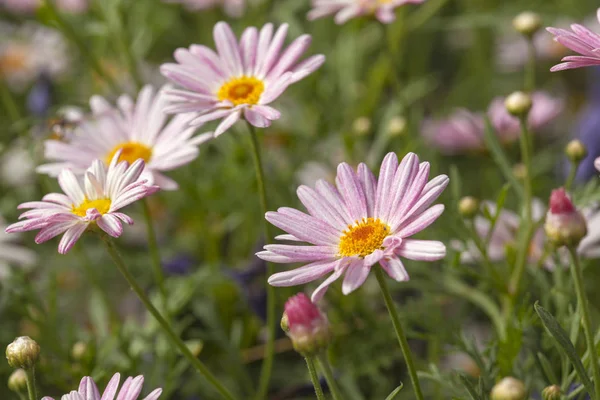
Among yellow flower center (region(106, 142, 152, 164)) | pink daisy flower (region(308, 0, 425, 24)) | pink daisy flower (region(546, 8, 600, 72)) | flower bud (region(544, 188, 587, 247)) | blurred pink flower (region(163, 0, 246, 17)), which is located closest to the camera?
flower bud (region(544, 188, 587, 247))

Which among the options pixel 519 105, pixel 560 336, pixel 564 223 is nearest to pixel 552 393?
pixel 560 336

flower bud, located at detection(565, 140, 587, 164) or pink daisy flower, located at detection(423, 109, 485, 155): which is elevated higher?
flower bud, located at detection(565, 140, 587, 164)

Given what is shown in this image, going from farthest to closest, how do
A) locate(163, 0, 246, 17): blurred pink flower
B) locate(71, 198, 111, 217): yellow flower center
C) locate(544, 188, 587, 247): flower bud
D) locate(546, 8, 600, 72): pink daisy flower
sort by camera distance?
locate(163, 0, 246, 17): blurred pink flower, locate(71, 198, 111, 217): yellow flower center, locate(546, 8, 600, 72): pink daisy flower, locate(544, 188, 587, 247): flower bud

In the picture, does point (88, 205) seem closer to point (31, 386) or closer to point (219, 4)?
point (31, 386)

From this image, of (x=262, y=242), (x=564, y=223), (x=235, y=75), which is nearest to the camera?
(x=564, y=223)

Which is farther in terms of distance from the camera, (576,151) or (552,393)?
(576,151)

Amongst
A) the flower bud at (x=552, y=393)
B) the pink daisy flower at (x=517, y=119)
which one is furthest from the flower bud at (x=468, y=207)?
the pink daisy flower at (x=517, y=119)

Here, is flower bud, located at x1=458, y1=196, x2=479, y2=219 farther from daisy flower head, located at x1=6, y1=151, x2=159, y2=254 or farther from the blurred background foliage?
daisy flower head, located at x1=6, y1=151, x2=159, y2=254

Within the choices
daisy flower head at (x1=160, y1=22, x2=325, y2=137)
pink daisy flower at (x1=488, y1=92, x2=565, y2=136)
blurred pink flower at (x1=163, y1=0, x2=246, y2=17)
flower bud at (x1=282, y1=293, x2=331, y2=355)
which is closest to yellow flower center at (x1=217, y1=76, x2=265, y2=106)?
daisy flower head at (x1=160, y1=22, x2=325, y2=137)
